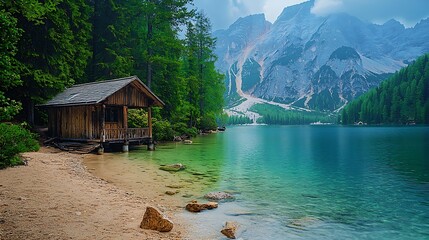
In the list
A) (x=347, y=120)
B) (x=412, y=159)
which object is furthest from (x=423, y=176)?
(x=347, y=120)

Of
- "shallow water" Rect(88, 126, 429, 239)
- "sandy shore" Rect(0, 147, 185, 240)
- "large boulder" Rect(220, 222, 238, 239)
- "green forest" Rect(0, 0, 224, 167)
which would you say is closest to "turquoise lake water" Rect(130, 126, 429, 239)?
"shallow water" Rect(88, 126, 429, 239)

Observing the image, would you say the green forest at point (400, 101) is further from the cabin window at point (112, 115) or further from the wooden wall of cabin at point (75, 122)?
the wooden wall of cabin at point (75, 122)

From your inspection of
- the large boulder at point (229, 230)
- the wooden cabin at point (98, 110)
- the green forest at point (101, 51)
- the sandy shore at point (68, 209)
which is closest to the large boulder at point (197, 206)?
the sandy shore at point (68, 209)

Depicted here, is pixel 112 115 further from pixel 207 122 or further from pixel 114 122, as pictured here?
pixel 207 122

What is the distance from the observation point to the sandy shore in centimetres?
656

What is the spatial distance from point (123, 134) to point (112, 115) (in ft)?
8.07

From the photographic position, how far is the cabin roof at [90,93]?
23938 mm

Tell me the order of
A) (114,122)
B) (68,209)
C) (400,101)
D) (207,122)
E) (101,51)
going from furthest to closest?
(400,101) → (207,122) → (101,51) → (114,122) → (68,209)

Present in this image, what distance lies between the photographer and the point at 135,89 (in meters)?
27.4

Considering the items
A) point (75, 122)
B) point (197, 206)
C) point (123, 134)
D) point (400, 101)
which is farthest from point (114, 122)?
point (400, 101)

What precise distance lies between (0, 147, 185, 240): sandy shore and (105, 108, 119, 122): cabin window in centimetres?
1520

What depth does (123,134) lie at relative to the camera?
27.2 meters

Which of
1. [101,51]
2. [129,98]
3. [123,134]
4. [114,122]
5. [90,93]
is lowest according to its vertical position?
[123,134]

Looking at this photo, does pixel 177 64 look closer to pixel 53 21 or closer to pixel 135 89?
pixel 135 89
